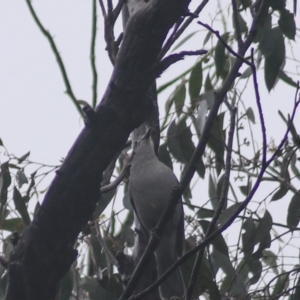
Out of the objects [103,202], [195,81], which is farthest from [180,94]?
[103,202]

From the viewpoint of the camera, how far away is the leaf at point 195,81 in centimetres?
373

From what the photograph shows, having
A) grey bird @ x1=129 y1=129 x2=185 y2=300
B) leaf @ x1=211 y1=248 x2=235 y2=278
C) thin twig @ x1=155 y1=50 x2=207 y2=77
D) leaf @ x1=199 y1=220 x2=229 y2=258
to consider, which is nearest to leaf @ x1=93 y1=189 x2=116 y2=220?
grey bird @ x1=129 y1=129 x2=185 y2=300

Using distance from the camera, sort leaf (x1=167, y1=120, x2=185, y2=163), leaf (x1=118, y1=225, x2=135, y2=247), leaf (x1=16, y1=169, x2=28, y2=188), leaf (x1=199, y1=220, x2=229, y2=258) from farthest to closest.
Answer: leaf (x1=167, y1=120, x2=185, y2=163), leaf (x1=118, y1=225, x2=135, y2=247), leaf (x1=16, y1=169, x2=28, y2=188), leaf (x1=199, y1=220, x2=229, y2=258)

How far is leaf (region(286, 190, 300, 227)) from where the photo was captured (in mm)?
3053

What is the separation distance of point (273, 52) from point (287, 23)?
15 cm

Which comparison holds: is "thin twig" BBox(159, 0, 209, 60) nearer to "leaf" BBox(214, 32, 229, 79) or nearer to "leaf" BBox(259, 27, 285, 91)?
"leaf" BBox(259, 27, 285, 91)

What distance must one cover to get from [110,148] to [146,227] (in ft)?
4.86

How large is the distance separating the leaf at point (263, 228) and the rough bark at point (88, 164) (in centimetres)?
115

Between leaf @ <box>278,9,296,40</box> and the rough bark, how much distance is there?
1.02 metres

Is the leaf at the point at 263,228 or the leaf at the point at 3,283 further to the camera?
the leaf at the point at 3,283

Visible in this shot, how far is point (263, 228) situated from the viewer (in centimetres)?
294

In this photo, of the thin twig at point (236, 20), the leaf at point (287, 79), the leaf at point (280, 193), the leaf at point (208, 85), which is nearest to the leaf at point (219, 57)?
the leaf at point (208, 85)

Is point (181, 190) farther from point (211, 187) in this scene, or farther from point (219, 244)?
point (211, 187)

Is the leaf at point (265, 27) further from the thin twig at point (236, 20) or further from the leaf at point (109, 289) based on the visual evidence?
the leaf at point (109, 289)
